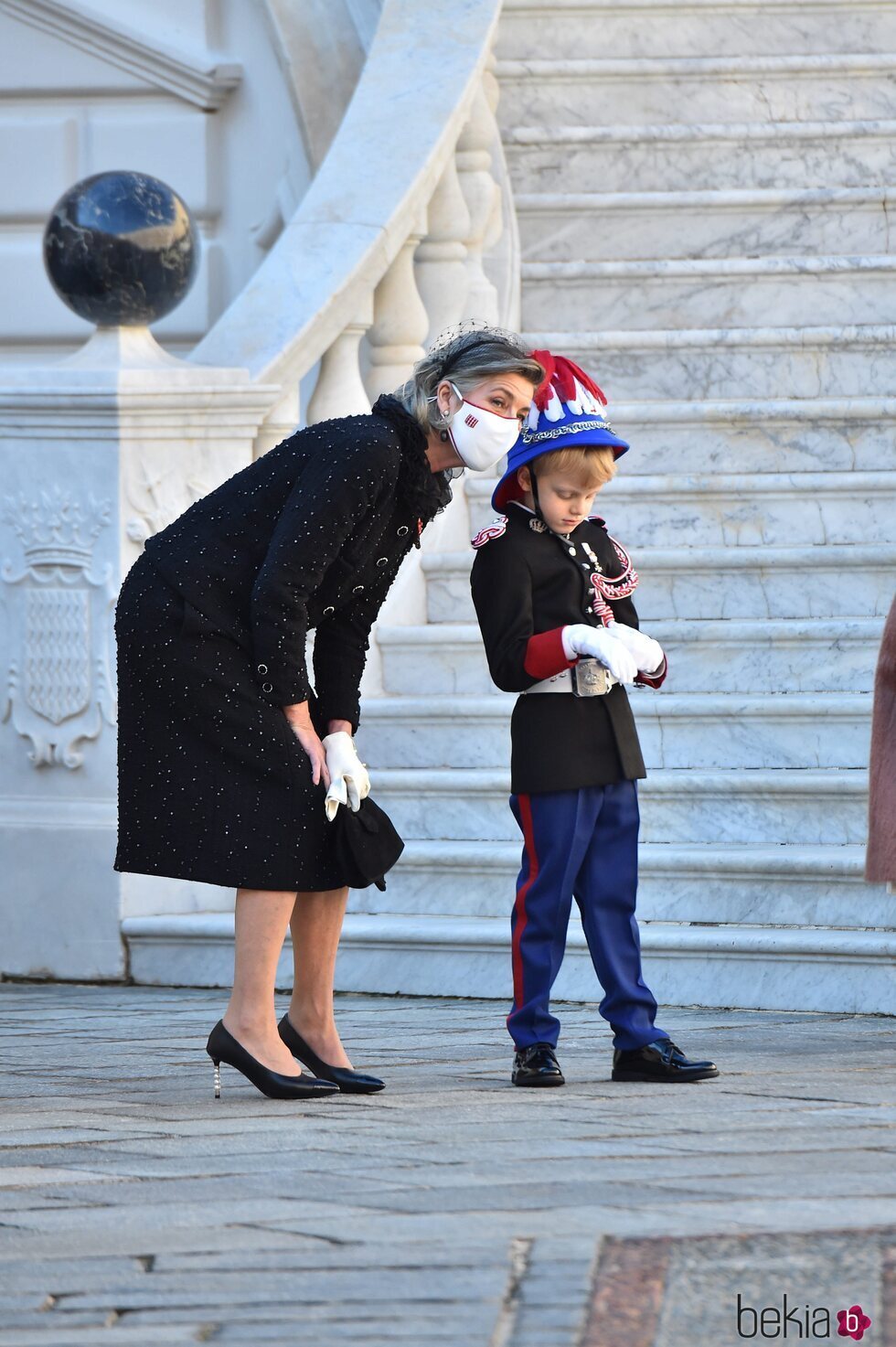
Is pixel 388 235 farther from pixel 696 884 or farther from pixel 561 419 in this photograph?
pixel 561 419

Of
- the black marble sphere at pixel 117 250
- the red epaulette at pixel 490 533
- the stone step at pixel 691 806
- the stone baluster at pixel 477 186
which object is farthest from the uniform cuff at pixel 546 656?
the stone baluster at pixel 477 186

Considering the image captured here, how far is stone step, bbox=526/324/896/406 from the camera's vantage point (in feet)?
23.7

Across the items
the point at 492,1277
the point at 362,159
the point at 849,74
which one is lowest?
the point at 492,1277

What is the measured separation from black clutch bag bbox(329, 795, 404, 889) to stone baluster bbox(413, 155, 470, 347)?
2828mm

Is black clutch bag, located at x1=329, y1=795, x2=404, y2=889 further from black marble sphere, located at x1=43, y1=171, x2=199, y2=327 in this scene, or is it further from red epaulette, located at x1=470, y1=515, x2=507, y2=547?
black marble sphere, located at x1=43, y1=171, x2=199, y2=327

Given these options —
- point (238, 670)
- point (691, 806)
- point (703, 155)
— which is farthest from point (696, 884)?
point (703, 155)

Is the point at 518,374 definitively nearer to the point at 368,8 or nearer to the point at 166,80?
the point at 368,8

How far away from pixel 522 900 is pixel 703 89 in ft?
14.6

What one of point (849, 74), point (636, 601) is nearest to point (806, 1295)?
point (636, 601)

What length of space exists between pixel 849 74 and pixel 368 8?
1.58m

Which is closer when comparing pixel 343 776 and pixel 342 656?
pixel 343 776

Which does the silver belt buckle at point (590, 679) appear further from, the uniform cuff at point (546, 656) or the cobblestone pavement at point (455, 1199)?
the cobblestone pavement at point (455, 1199)

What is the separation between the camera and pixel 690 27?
8.19m

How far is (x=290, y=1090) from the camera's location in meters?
4.14
